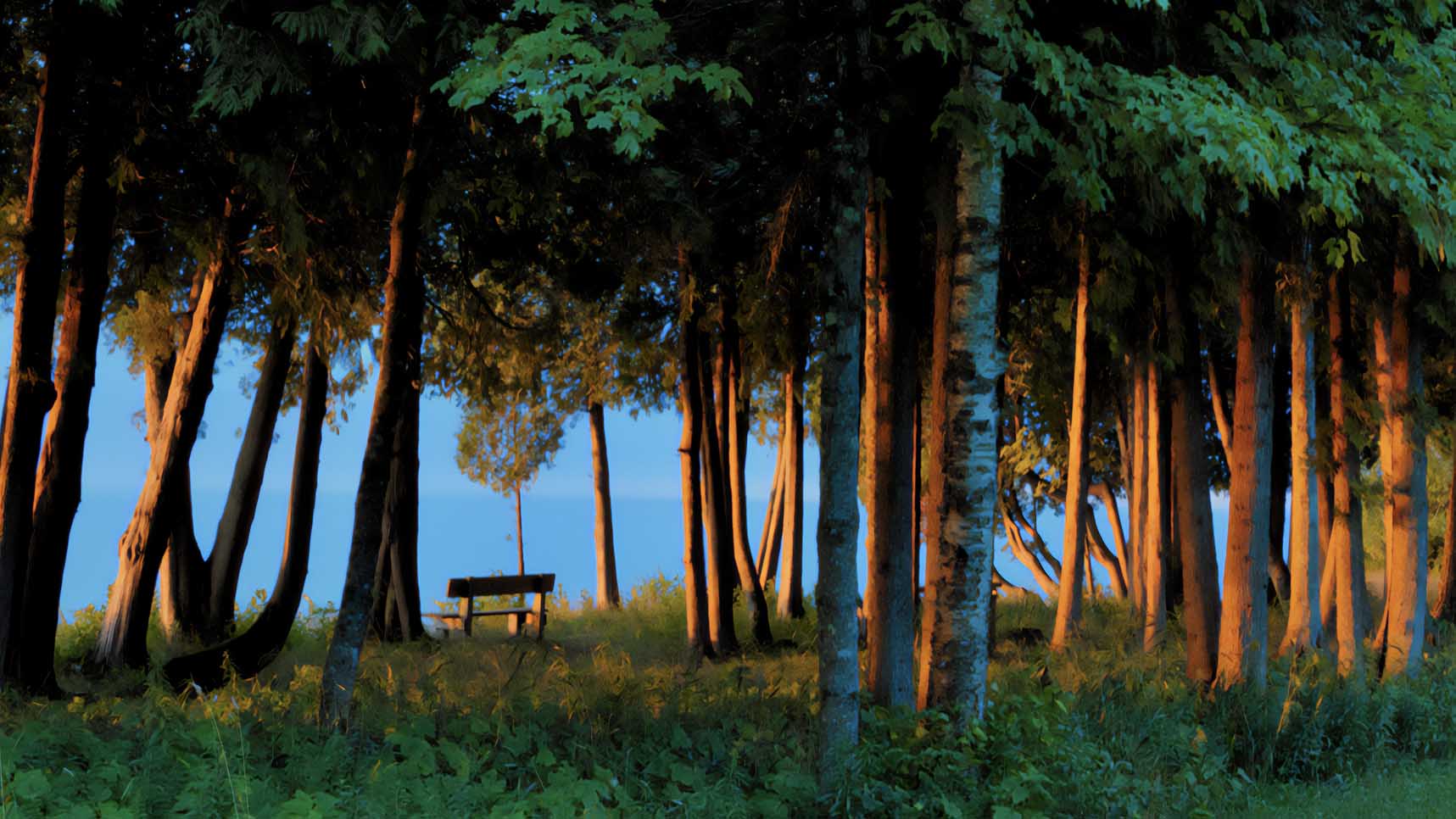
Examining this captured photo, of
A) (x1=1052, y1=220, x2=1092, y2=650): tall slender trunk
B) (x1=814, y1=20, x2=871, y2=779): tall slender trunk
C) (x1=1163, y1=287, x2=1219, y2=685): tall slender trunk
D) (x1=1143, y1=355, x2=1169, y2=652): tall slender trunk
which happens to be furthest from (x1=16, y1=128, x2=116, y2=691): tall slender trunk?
(x1=1143, y1=355, x2=1169, y2=652): tall slender trunk

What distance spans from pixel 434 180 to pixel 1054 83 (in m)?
5.41

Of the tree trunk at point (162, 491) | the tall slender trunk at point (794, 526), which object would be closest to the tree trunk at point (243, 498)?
the tree trunk at point (162, 491)

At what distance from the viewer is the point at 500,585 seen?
18328 mm

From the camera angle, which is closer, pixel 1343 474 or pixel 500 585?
pixel 1343 474

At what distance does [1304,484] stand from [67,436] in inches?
514

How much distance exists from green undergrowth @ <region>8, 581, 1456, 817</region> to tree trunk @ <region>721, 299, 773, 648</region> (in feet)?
15.5

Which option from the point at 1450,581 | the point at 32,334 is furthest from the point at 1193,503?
the point at 32,334

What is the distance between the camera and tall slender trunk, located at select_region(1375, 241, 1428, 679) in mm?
13625

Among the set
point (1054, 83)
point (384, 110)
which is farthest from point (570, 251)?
point (1054, 83)

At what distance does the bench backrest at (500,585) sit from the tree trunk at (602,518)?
478 centimetres

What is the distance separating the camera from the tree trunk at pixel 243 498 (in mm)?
15766

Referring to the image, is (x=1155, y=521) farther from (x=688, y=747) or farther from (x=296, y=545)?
(x=296, y=545)

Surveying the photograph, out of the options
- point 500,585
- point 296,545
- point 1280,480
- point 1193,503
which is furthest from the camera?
point 1280,480

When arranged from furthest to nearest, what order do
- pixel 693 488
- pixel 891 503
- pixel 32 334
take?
pixel 693 488 → pixel 32 334 → pixel 891 503
